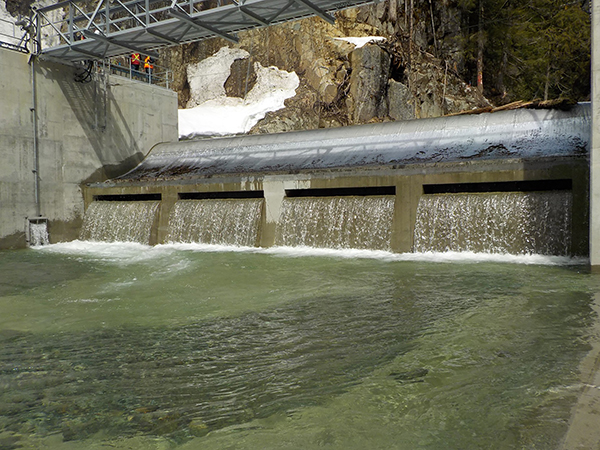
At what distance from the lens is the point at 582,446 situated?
96.5 inches

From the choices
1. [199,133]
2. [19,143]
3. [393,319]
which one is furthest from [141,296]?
[199,133]

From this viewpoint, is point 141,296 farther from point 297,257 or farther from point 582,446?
point 582,446

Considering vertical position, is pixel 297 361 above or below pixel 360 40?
below

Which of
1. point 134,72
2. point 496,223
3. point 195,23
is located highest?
point 134,72

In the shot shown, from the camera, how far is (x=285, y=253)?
11.9m

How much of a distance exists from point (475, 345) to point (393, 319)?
1146 mm

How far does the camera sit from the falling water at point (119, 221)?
15.3 meters

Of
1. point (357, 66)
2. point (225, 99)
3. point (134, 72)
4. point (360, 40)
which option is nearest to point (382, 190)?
point (134, 72)

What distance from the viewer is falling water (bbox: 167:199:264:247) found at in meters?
13.7

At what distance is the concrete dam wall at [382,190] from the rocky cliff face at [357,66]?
12.9 m

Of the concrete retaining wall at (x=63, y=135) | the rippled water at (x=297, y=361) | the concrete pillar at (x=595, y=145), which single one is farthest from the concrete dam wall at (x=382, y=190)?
the rippled water at (x=297, y=361)

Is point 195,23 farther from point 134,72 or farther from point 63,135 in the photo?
point 134,72

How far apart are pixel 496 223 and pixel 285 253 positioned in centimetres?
451

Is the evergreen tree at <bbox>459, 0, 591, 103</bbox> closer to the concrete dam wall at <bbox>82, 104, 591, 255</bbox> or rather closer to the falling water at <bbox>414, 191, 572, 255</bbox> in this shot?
the concrete dam wall at <bbox>82, 104, 591, 255</bbox>
